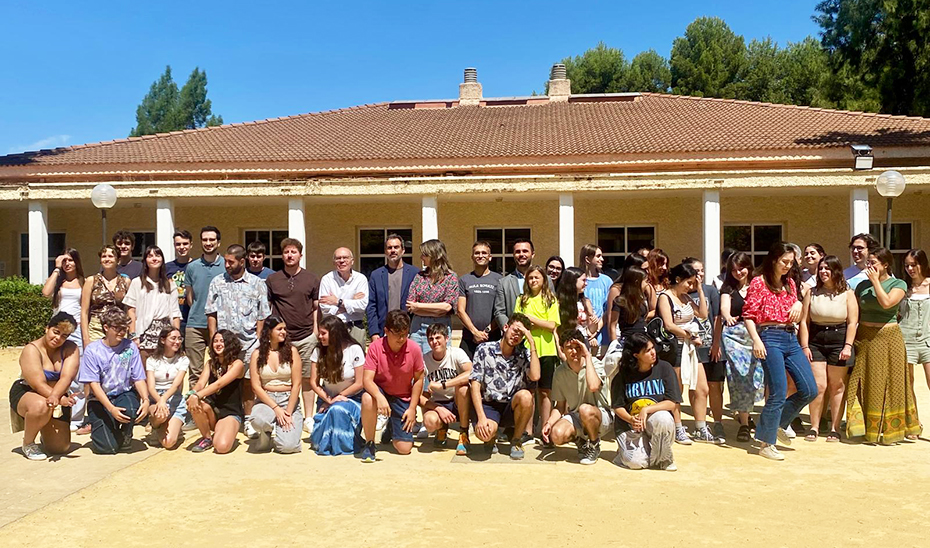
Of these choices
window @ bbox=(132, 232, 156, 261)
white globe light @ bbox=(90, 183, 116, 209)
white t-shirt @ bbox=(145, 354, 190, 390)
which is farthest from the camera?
window @ bbox=(132, 232, 156, 261)

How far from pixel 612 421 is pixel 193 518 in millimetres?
3084

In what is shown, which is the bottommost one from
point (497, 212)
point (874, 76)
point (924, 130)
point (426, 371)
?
point (426, 371)

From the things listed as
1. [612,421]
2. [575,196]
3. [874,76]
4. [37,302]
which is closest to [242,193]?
[37,302]

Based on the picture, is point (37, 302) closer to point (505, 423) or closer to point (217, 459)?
point (217, 459)

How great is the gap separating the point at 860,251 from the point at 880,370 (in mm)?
1081

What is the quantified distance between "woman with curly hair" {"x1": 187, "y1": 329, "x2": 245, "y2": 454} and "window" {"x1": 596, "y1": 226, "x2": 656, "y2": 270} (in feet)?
33.9

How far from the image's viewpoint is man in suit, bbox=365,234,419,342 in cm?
655

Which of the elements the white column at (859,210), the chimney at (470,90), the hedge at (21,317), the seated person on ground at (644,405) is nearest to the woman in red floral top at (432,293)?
the seated person on ground at (644,405)

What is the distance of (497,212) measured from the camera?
50.4ft

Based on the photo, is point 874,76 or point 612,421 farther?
point 874,76

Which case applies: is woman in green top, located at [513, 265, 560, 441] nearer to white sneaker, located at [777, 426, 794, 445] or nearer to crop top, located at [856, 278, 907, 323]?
white sneaker, located at [777, 426, 794, 445]

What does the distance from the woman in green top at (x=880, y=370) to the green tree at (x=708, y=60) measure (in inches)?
1209

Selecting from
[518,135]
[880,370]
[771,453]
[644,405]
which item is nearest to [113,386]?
[644,405]

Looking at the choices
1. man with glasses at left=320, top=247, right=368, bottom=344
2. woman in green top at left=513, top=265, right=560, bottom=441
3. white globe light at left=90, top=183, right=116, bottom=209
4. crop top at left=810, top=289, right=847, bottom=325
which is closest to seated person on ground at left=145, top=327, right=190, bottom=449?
man with glasses at left=320, top=247, right=368, bottom=344
